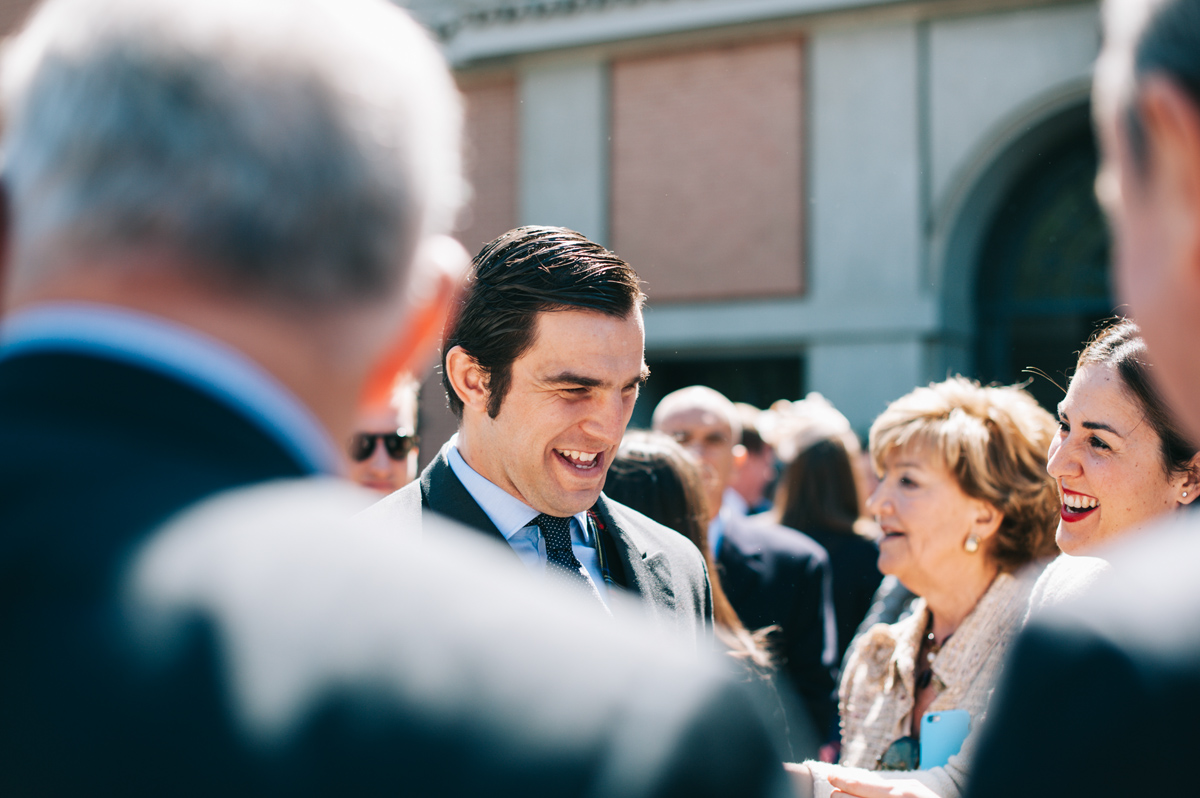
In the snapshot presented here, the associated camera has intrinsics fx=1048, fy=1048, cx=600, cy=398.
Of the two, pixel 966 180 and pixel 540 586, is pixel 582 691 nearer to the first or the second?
pixel 540 586

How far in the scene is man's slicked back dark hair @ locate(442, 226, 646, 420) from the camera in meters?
2.54

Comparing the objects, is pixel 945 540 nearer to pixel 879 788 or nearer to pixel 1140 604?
pixel 879 788

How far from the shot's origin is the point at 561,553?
2.53m

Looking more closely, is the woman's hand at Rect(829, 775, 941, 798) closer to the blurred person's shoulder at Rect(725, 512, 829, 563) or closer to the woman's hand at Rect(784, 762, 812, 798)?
the woman's hand at Rect(784, 762, 812, 798)

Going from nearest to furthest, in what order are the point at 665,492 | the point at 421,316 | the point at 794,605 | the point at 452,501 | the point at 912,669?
the point at 421,316
the point at 452,501
the point at 912,669
the point at 665,492
the point at 794,605

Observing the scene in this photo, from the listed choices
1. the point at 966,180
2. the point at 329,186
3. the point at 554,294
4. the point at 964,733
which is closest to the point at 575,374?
the point at 554,294

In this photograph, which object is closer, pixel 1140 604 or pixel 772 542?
pixel 1140 604

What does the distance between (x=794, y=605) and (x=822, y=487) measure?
96 cm

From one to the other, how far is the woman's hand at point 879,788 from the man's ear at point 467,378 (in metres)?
1.20

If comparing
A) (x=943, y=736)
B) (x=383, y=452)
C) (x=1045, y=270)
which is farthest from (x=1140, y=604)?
(x=1045, y=270)

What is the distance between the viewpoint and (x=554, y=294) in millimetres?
2527

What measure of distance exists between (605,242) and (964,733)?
Result: 30.5 feet

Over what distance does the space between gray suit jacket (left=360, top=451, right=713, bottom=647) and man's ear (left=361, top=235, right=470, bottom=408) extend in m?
1.35

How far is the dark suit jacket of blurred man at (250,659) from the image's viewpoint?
0.67 m
